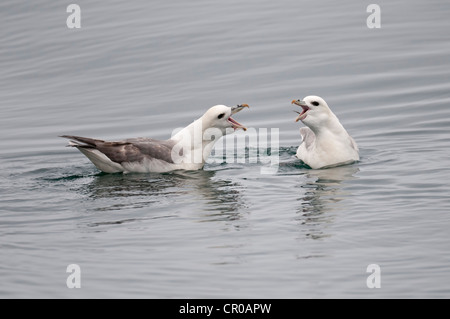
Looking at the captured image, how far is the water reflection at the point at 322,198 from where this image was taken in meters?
10.1

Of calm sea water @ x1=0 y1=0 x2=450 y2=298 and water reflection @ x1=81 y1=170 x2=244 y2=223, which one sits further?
water reflection @ x1=81 y1=170 x2=244 y2=223

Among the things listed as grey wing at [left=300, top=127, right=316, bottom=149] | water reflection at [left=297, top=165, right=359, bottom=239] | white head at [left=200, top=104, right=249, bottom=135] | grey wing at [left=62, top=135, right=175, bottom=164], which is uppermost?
white head at [left=200, top=104, right=249, bottom=135]

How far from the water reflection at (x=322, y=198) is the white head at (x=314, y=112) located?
2.40 feet

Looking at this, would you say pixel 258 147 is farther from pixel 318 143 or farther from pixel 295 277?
pixel 295 277

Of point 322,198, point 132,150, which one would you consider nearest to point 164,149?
point 132,150

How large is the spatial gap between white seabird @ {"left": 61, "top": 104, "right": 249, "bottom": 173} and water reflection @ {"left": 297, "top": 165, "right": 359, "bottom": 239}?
1.45 metres

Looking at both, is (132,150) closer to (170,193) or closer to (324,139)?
(170,193)

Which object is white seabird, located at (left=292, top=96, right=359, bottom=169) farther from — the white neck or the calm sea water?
the white neck

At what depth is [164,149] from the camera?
13.3 m

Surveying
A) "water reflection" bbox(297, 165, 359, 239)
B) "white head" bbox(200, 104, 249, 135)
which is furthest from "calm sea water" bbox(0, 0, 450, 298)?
"white head" bbox(200, 104, 249, 135)

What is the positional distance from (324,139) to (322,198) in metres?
2.12

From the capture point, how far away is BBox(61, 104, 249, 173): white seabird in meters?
13.0

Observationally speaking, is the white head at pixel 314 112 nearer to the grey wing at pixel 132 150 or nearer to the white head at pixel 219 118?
the white head at pixel 219 118
